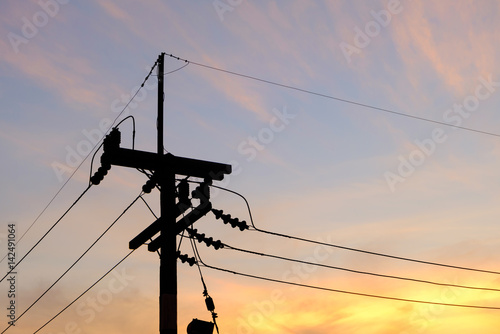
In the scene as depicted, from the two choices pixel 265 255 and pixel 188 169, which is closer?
pixel 188 169

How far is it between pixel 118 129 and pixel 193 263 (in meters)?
3.94

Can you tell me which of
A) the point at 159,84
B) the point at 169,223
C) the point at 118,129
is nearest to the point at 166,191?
the point at 169,223

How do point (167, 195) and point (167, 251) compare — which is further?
point (167, 195)

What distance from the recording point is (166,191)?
50.5 ft

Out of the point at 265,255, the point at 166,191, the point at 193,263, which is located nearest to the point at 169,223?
the point at 166,191

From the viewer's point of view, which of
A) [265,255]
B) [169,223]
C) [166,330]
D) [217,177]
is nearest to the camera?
[166,330]

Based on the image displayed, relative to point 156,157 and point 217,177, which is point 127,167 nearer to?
point 156,157

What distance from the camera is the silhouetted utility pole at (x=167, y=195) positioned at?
1445 cm

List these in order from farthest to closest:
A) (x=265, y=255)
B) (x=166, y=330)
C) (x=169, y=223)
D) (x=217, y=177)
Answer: (x=265, y=255)
(x=217, y=177)
(x=169, y=223)
(x=166, y=330)

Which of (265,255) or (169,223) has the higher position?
(265,255)

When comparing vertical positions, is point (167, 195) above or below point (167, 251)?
above

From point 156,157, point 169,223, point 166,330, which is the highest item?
point 156,157

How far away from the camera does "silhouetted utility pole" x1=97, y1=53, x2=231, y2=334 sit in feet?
47.4

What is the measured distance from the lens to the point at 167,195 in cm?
1536
